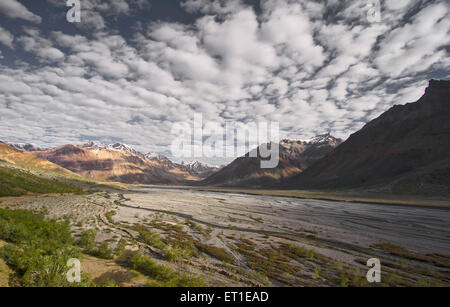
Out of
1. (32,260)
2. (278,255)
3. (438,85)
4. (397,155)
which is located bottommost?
(278,255)

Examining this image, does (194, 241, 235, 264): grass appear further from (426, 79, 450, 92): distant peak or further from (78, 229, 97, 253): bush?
(426, 79, 450, 92): distant peak

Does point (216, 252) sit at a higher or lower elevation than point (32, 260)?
lower

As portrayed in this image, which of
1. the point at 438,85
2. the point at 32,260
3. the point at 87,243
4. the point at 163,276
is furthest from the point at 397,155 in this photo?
the point at 32,260

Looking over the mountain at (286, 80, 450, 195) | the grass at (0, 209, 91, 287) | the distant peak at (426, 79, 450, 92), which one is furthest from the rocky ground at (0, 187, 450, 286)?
the distant peak at (426, 79, 450, 92)

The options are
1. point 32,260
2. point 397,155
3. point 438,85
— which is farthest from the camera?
point 438,85

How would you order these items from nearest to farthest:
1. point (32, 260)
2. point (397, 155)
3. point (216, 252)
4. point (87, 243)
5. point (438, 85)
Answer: point (32, 260) < point (87, 243) < point (216, 252) < point (397, 155) < point (438, 85)

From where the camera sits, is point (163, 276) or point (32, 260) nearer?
point (32, 260)

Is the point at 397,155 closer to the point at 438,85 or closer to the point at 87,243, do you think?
the point at 438,85

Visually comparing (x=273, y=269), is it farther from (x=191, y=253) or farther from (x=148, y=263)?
(x=148, y=263)

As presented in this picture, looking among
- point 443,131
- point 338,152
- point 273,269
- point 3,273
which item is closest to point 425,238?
point 273,269

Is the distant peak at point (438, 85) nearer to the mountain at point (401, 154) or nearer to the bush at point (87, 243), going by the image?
the mountain at point (401, 154)
